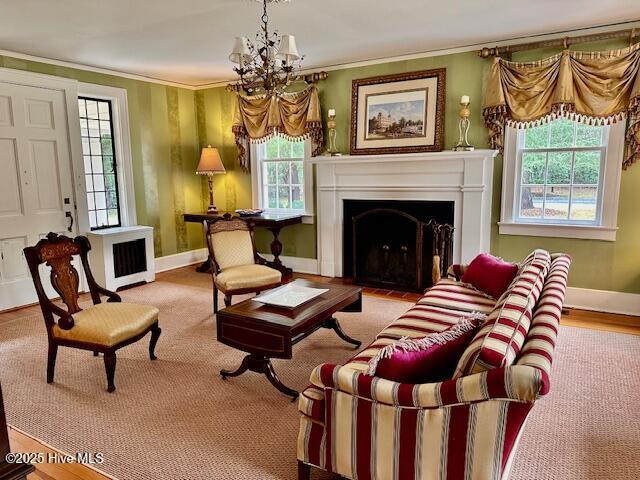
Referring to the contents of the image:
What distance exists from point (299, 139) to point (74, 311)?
11.0ft

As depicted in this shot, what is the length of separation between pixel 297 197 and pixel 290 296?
290 cm

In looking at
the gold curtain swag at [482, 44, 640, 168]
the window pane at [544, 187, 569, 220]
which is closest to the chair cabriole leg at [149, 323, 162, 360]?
the gold curtain swag at [482, 44, 640, 168]

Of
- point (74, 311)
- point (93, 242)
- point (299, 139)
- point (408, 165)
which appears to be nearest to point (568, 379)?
point (408, 165)

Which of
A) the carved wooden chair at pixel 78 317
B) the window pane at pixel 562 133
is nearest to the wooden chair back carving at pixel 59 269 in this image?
the carved wooden chair at pixel 78 317

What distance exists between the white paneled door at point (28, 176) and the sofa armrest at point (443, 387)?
4.04 m

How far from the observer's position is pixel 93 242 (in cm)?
489

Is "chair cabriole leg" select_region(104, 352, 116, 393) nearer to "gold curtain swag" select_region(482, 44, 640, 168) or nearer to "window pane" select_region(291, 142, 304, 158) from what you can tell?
"window pane" select_region(291, 142, 304, 158)

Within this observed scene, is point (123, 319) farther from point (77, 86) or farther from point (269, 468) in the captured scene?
point (77, 86)

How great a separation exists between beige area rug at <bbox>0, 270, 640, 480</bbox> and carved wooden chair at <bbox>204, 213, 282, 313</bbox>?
1.56 ft

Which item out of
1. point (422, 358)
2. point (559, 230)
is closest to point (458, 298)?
point (422, 358)

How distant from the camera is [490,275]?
3.16 m

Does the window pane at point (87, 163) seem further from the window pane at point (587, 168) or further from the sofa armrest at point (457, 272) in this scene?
the window pane at point (587, 168)

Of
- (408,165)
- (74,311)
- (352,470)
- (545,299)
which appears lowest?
(352,470)

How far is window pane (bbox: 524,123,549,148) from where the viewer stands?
4184 mm
